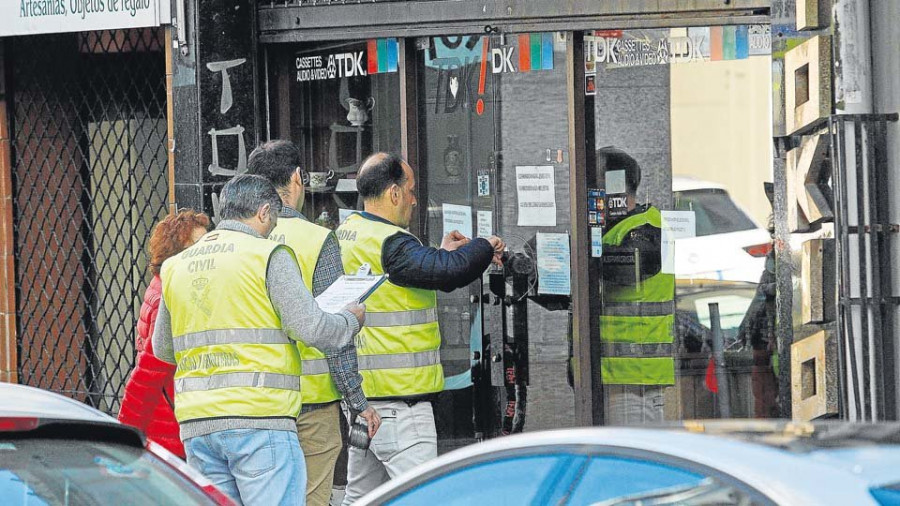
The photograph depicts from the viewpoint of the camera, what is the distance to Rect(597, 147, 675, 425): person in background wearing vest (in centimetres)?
771

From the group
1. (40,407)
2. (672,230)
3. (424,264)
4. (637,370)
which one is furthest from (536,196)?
(40,407)

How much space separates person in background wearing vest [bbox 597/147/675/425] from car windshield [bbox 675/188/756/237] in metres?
0.18

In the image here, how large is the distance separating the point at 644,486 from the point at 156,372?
349 cm

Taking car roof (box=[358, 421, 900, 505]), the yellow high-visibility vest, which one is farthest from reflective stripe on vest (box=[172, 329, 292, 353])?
car roof (box=[358, 421, 900, 505])

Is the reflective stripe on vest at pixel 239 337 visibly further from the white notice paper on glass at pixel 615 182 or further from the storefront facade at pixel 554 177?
the white notice paper on glass at pixel 615 182

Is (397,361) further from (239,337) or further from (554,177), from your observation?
(554,177)

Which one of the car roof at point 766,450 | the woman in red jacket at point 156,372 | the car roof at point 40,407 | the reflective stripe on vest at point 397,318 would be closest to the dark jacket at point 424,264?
the reflective stripe on vest at point 397,318

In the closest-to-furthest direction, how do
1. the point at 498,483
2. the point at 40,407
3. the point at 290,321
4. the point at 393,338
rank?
the point at 498,483 → the point at 40,407 → the point at 290,321 → the point at 393,338

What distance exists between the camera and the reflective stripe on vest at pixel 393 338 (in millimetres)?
6230

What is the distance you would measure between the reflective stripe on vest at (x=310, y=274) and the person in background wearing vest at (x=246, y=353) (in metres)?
0.48

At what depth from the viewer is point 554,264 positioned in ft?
25.4

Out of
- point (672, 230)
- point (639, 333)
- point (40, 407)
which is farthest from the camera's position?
point (639, 333)

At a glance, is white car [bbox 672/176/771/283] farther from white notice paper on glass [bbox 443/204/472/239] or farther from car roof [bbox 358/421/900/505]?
car roof [bbox 358/421/900/505]

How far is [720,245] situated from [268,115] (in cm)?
275
